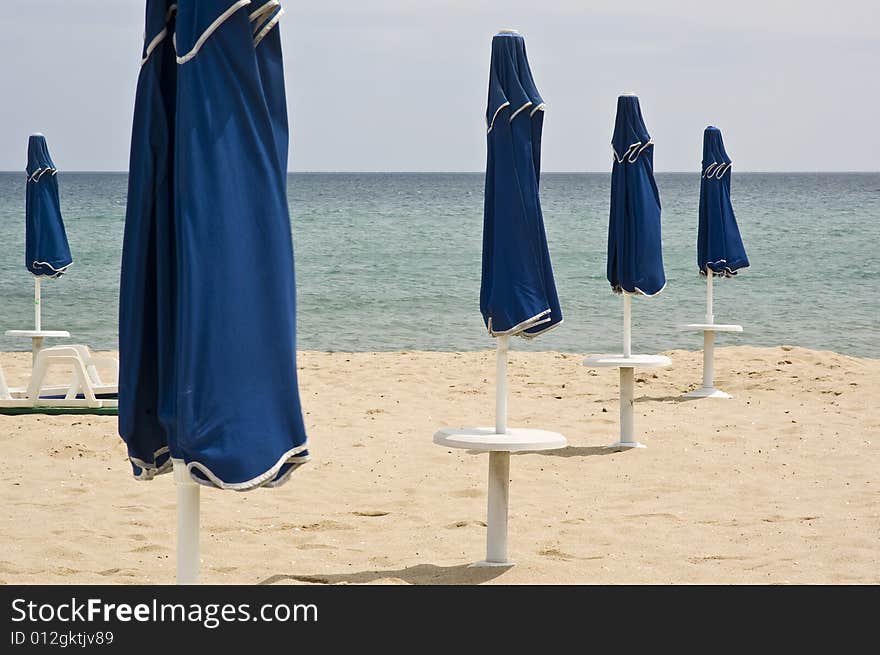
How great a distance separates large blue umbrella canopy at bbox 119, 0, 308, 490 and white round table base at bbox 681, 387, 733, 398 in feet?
27.3

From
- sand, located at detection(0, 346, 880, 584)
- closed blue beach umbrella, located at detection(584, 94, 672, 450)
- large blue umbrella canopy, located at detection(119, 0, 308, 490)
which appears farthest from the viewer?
closed blue beach umbrella, located at detection(584, 94, 672, 450)

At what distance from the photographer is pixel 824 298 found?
24219 millimetres

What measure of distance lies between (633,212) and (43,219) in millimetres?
5909

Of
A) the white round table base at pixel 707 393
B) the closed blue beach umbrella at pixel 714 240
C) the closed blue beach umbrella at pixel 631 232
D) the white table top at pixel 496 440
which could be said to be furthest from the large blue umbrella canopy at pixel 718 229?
the white table top at pixel 496 440

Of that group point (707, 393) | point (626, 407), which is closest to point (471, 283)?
point (707, 393)

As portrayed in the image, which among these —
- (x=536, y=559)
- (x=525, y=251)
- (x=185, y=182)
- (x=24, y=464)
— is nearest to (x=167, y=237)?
(x=185, y=182)

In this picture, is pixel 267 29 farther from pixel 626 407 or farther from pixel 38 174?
pixel 38 174

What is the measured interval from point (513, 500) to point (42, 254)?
6068mm

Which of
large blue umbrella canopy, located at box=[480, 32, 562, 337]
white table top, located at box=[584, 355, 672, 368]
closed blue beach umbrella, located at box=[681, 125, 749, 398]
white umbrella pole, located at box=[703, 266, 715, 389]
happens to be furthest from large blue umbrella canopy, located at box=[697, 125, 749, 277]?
large blue umbrella canopy, located at box=[480, 32, 562, 337]

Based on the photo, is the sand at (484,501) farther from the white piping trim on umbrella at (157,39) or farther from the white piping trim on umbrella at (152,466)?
the white piping trim on umbrella at (157,39)

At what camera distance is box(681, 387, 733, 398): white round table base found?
11.0 meters

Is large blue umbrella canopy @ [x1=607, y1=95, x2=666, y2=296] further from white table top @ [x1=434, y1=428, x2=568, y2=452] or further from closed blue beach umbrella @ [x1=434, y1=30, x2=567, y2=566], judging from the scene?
white table top @ [x1=434, y1=428, x2=568, y2=452]

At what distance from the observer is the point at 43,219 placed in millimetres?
11047
